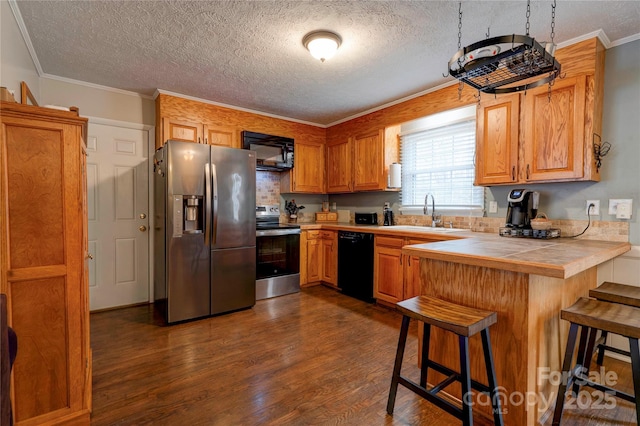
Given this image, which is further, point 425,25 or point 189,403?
point 425,25

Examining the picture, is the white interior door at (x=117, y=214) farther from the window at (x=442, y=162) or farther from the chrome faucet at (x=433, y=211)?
the chrome faucet at (x=433, y=211)

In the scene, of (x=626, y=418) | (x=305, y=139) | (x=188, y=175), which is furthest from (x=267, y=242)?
(x=626, y=418)

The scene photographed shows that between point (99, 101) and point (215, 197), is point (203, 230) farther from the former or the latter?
point (99, 101)

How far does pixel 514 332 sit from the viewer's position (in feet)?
4.99

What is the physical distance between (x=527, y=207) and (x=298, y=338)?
7.24 ft

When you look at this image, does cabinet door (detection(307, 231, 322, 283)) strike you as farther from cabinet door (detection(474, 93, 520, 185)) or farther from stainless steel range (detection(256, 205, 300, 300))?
cabinet door (detection(474, 93, 520, 185))

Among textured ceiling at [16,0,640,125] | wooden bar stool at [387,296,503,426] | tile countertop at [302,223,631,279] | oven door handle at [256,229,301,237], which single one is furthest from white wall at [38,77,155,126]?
wooden bar stool at [387,296,503,426]

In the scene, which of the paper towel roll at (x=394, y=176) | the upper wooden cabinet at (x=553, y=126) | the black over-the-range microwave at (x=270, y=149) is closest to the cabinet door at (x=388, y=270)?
the paper towel roll at (x=394, y=176)

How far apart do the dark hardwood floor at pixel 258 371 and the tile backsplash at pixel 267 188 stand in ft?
5.82

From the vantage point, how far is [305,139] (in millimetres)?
4641

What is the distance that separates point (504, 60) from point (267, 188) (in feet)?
11.6

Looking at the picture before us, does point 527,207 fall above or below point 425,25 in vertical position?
below

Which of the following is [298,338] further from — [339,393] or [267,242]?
[267,242]

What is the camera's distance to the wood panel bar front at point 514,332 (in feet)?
4.90
